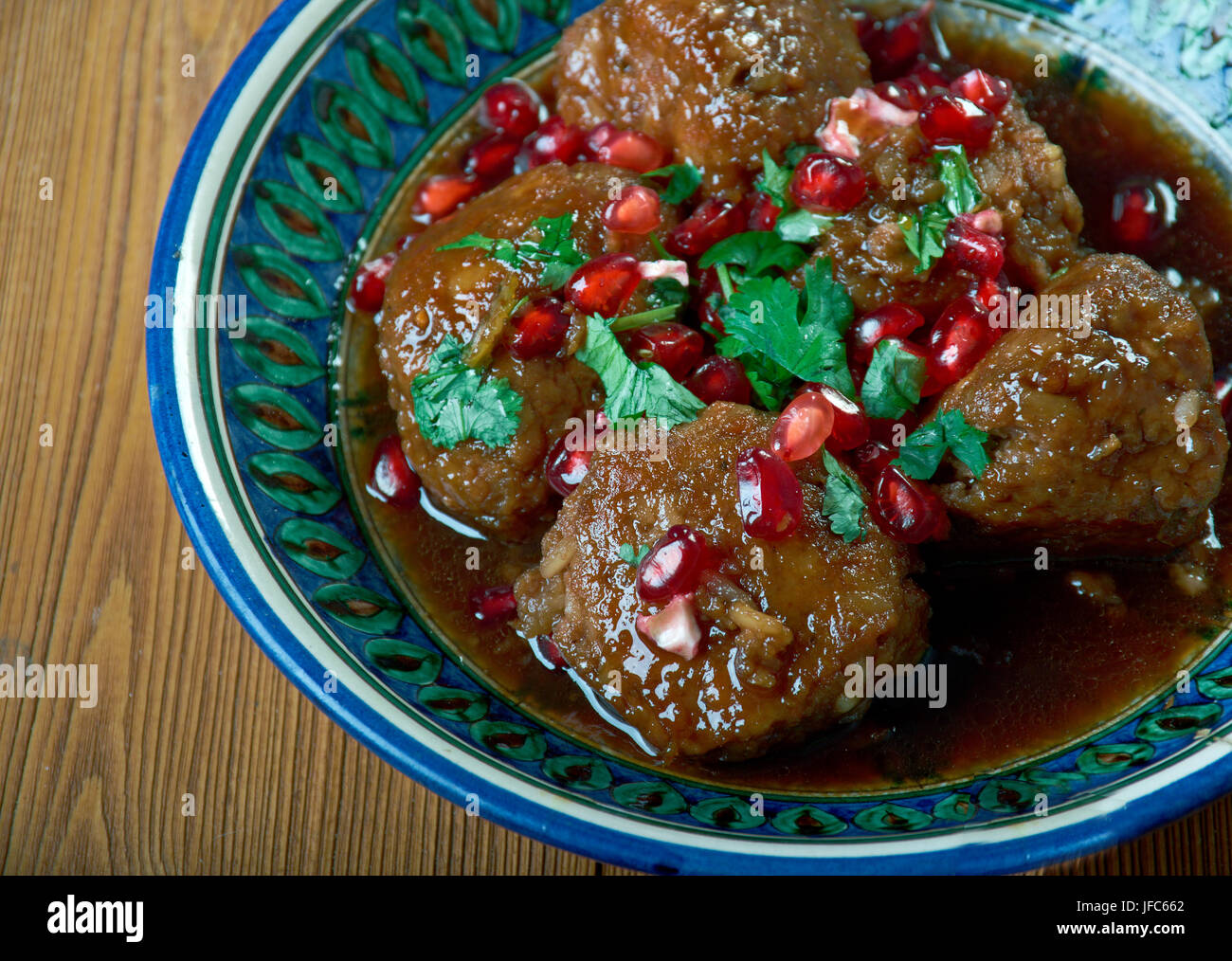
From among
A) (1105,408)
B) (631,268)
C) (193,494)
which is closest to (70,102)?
(193,494)

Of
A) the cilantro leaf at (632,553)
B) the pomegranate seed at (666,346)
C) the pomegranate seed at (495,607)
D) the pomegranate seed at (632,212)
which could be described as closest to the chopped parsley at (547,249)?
the pomegranate seed at (632,212)

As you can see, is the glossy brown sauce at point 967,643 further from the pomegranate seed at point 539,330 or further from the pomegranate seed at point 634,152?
the pomegranate seed at point 634,152

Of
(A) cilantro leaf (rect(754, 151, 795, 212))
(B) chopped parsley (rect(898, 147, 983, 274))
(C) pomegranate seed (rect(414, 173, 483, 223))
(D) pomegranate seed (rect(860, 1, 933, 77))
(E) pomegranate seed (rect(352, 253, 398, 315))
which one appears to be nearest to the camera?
(B) chopped parsley (rect(898, 147, 983, 274))

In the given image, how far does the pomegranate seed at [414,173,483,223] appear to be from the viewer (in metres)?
3.66

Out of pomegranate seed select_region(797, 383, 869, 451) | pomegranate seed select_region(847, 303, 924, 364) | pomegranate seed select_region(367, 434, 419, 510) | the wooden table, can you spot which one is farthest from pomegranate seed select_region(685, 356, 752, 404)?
the wooden table

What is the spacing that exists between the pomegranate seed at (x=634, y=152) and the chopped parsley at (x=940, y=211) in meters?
0.82

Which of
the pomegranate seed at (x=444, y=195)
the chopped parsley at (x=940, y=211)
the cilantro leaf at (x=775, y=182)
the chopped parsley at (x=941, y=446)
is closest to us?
the chopped parsley at (x=941, y=446)

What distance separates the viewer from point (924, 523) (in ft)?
9.24

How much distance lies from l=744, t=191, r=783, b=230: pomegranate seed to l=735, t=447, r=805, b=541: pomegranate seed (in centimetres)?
88

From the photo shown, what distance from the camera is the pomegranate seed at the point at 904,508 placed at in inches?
110

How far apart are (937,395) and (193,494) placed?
2136 millimetres

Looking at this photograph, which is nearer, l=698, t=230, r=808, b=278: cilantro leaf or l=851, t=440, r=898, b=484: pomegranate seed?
l=851, t=440, r=898, b=484: pomegranate seed

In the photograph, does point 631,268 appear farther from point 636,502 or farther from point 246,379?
point 246,379

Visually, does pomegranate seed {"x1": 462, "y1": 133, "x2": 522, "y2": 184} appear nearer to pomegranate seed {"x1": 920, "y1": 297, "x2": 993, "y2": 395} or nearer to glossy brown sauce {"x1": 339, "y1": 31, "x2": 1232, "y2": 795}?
glossy brown sauce {"x1": 339, "y1": 31, "x2": 1232, "y2": 795}
